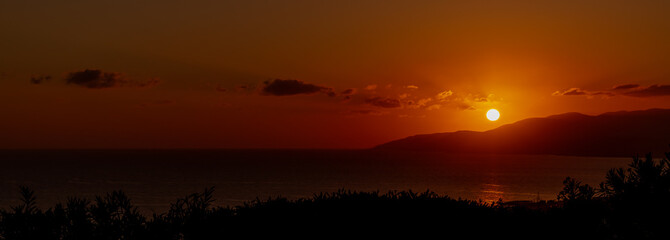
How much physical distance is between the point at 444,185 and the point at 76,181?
10109 centimetres

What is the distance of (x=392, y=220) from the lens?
1448 centimetres

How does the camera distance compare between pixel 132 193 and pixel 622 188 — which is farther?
pixel 132 193

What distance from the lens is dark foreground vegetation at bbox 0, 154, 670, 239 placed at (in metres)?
14.2

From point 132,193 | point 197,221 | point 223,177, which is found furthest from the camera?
point 223,177

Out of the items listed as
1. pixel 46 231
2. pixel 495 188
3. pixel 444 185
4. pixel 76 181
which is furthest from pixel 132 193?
pixel 46 231

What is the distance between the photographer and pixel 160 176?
591 ft

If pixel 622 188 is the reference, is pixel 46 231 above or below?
below

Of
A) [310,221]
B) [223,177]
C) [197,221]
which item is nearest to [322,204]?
[310,221]

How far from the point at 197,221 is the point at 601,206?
462 inches

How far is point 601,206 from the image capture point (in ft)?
55.9

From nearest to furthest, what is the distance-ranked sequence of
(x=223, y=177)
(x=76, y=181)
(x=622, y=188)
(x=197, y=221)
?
(x=622, y=188), (x=197, y=221), (x=76, y=181), (x=223, y=177)

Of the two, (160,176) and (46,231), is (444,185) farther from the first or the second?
(46,231)

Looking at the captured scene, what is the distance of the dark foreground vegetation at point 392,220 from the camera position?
1420 centimetres

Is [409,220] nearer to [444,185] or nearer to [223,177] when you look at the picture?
[444,185]
